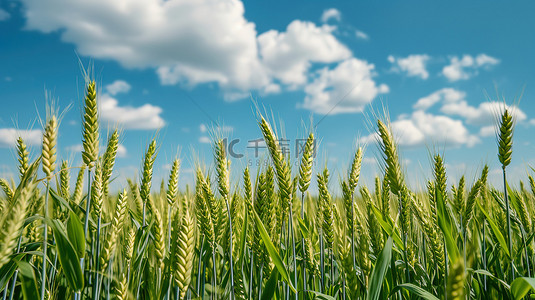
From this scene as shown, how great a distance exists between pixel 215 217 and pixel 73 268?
1.01 metres

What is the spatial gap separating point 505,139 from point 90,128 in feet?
9.36

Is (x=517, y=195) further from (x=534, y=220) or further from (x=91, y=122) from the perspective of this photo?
(x=91, y=122)

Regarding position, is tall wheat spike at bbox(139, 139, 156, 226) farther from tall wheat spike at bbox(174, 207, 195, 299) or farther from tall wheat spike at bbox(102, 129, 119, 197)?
tall wheat spike at bbox(174, 207, 195, 299)

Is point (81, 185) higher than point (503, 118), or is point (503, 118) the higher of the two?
point (503, 118)

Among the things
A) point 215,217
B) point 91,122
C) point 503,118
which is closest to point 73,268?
point 91,122

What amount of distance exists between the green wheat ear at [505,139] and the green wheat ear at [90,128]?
2.73 m

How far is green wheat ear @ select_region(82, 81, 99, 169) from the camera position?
1.86 metres

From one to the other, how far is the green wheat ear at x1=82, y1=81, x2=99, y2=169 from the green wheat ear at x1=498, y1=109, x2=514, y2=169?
273 cm

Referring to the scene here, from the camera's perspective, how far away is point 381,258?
190 cm

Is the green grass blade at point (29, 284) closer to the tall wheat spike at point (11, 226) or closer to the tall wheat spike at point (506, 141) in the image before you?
the tall wheat spike at point (11, 226)

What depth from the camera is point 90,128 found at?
197cm

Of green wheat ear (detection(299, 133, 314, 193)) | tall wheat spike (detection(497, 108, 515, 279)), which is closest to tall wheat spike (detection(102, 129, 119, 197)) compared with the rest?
green wheat ear (detection(299, 133, 314, 193))

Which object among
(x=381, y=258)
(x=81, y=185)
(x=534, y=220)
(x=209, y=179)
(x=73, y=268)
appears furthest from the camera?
(x=534, y=220)

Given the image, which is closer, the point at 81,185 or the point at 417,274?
the point at 417,274
